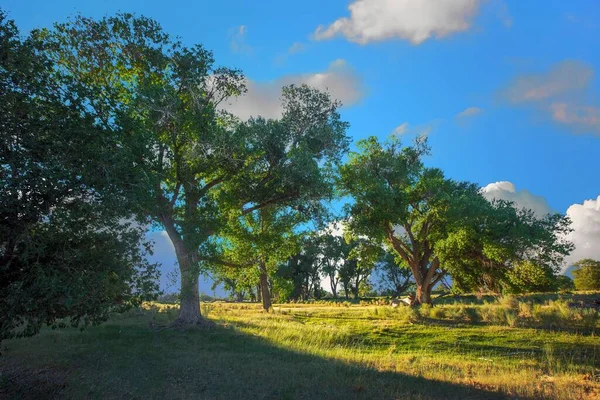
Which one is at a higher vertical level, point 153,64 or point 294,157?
point 153,64

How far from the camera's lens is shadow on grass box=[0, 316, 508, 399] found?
907 centimetres

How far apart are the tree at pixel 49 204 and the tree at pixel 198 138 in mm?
7212

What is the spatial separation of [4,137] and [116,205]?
2.57 metres

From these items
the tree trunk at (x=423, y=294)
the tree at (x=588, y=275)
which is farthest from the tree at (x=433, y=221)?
the tree at (x=588, y=275)

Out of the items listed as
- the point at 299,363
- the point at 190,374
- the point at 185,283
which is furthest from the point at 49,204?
the point at 185,283

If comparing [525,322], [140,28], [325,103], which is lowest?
[525,322]

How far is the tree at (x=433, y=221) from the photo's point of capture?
32062 millimetres

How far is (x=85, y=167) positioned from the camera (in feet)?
29.2

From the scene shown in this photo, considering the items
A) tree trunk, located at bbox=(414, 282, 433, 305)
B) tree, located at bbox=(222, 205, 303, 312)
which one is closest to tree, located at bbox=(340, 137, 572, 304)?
tree trunk, located at bbox=(414, 282, 433, 305)

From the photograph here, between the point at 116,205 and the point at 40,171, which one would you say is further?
the point at 116,205

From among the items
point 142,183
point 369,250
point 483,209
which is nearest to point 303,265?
point 369,250

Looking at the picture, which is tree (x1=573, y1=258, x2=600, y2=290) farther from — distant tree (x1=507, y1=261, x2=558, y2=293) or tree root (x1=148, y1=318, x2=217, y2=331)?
tree root (x1=148, y1=318, x2=217, y2=331)

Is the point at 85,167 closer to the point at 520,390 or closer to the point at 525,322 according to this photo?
the point at 520,390

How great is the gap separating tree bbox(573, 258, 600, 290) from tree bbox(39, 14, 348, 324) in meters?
61.6
